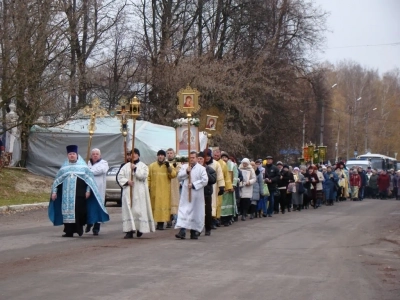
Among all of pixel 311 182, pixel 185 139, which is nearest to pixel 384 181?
pixel 311 182

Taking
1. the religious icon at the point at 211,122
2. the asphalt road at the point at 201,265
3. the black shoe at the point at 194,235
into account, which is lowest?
the asphalt road at the point at 201,265

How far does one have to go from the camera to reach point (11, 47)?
26.8m

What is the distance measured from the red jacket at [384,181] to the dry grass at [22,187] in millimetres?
20583

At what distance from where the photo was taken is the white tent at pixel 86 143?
115 feet

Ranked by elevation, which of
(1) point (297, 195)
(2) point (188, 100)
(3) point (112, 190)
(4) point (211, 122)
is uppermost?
(2) point (188, 100)

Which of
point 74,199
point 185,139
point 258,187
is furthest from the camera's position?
point 258,187

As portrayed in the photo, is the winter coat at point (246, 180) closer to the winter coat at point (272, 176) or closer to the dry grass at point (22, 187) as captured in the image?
the winter coat at point (272, 176)

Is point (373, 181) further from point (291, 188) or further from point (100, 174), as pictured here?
point (100, 174)

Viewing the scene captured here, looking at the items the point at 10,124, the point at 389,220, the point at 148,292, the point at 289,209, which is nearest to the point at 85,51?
the point at 10,124

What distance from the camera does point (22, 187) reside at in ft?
Answer: 102

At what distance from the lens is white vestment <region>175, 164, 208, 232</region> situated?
643 inches

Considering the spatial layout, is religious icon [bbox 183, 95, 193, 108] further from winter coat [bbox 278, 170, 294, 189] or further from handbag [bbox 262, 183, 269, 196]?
winter coat [bbox 278, 170, 294, 189]

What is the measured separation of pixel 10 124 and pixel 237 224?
1097 centimetres

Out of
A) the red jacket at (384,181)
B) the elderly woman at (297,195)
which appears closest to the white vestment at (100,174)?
the elderly woman at (297,195)
